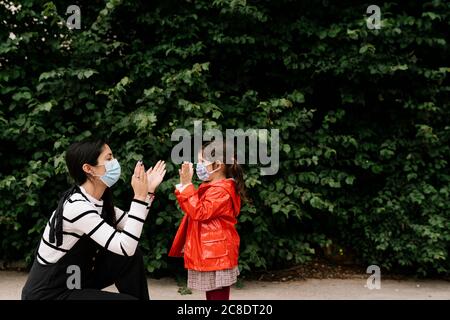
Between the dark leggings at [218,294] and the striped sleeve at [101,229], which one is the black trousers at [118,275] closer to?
the striped sleeve at [101,229]

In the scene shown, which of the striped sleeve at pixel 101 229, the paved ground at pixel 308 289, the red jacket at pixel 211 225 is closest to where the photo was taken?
the striped sleeve at pixel 101 229

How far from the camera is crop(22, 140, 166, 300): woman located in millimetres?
3045

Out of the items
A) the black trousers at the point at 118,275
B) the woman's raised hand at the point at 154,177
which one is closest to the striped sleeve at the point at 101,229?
the woman's raised hand at the point at 154,177

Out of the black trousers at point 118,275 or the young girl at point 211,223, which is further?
the young girl at point 211,223

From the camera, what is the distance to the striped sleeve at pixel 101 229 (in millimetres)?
3033

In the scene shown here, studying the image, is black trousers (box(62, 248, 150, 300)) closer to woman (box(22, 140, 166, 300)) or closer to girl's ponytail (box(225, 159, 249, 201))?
woman (box(22, 140, 166, 300))

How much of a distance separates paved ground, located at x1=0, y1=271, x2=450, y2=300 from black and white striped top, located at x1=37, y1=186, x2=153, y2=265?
7.91ft

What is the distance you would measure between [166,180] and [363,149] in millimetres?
2280

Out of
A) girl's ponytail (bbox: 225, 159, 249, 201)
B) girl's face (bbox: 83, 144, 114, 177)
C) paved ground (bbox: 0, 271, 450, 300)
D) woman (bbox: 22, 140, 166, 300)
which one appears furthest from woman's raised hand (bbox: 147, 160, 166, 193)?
paved ground (bbox: 0, 271, 450, 300)

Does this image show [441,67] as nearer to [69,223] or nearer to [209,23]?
[209,23]

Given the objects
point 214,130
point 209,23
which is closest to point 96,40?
point 209,23

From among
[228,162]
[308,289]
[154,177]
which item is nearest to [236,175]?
[228,162]

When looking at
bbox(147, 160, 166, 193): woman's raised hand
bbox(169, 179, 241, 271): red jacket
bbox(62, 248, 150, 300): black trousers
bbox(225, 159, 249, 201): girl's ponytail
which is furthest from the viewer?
bbox(225, 159, 249, 201): girl's ponytail

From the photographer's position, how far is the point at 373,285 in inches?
234
